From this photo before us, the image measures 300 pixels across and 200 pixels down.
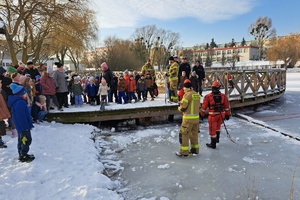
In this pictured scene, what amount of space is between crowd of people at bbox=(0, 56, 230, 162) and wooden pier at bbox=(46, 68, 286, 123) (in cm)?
37

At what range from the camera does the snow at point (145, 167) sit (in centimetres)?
359

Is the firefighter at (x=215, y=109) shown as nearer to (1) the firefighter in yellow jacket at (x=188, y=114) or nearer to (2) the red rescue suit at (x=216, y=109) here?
(2) the red rescue suit at (x=216, y=109)

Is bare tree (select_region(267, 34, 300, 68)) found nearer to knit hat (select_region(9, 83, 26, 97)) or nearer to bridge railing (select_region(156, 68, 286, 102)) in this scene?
bridge railing (select_region(156, 68, 286, 102))

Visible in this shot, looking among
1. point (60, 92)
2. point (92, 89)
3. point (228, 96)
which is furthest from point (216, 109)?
point (60, 92)

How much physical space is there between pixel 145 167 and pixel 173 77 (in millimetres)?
4079

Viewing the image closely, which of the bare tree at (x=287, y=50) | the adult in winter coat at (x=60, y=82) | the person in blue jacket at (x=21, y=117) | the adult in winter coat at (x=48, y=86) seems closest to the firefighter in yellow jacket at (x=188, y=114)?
the person in blue jacket at (x=21, y=117)

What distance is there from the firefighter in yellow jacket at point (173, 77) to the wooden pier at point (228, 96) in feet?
1.47

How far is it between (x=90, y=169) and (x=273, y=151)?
155 inches

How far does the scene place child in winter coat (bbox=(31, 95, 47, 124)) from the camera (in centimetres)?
645

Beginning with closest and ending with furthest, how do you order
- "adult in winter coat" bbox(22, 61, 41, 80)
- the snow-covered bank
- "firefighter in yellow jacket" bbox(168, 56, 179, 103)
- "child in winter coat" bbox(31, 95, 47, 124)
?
1. the snow-covered bank
2. "child in winter coat" bbox(31, 95, 47, 124)
3. "adult in winter coat" bbox(22, 61, 41, 80)
4. "firefighter in yellow jacket" bbox(168, 56, 179, 103)

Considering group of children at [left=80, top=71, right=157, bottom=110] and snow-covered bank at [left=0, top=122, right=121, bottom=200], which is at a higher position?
group of children at [left=80, top=71, right=157, bottom=110]

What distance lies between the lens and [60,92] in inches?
302

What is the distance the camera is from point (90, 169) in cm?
428

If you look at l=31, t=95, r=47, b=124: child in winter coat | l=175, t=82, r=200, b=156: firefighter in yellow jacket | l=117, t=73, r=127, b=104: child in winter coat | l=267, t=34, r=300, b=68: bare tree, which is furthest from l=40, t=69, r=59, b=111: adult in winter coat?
l=267, t=34, r=300, b=68: bare tree
